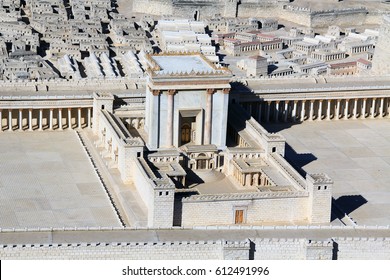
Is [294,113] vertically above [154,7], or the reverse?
[154,7]

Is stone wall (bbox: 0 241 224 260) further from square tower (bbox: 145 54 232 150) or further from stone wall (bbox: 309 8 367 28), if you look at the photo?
stone wall (bbox: 309 8 367 28)

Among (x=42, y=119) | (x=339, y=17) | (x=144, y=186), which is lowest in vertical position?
(x=144, y=186)

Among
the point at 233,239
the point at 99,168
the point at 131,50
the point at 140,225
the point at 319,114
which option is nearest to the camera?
the point at 233,239

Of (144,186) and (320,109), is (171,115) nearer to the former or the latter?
(144,186)

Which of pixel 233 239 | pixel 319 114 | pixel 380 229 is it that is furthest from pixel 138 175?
pixel 319 114

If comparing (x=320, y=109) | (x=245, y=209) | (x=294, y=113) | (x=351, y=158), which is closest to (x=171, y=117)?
(x=245, y=209)

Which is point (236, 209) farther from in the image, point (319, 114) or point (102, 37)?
point (102, 37)

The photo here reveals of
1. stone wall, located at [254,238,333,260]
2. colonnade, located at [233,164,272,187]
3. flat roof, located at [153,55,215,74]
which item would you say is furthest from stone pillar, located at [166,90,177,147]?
stone wall, located at [254,238,333,260]
